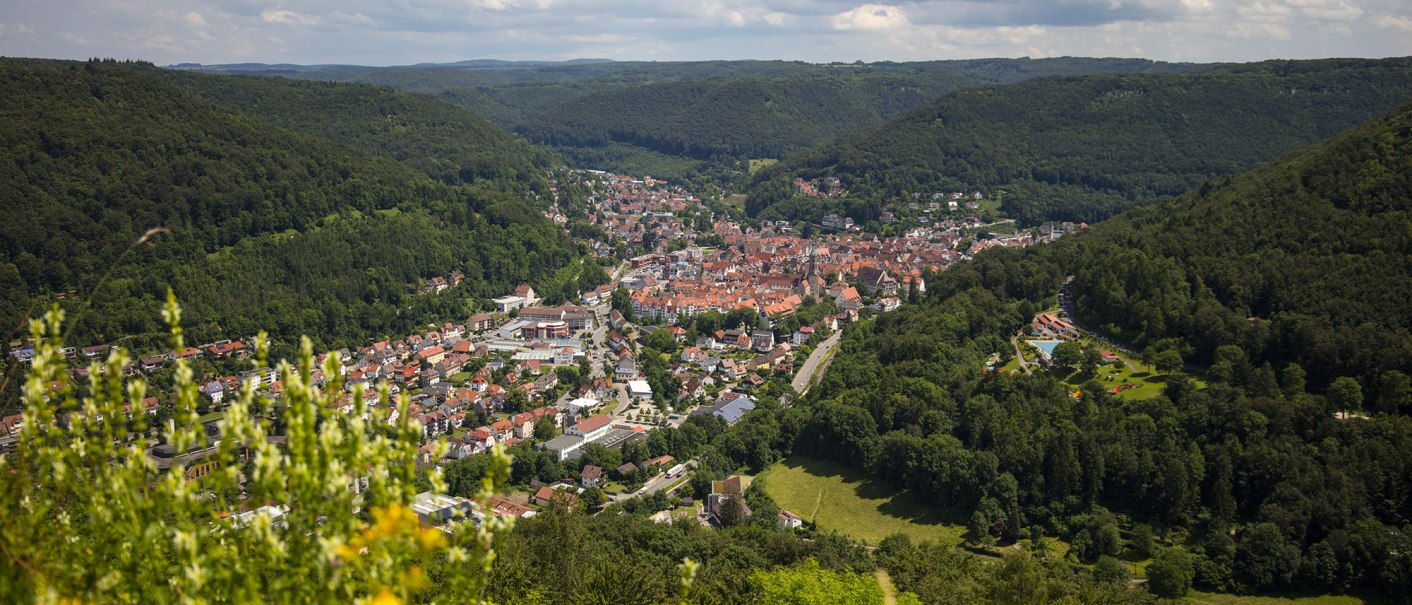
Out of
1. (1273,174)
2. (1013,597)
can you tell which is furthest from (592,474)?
(1273,174)

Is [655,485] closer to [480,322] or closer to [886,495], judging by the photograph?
[886,495]

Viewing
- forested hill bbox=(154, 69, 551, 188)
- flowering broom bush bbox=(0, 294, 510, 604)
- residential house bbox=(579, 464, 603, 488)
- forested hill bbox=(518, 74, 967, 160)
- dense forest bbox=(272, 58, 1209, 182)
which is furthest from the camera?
forested hill bbox=(518, 74, 967, 160)

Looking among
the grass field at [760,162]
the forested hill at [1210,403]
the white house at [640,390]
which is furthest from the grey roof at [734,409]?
the grass field at [760,162]

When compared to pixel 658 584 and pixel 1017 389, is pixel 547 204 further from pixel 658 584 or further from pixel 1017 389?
pixel 658 584

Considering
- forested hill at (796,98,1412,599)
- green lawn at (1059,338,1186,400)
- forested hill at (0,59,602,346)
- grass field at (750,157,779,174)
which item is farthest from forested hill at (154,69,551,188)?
green lawn at (1059,338,1186,400)

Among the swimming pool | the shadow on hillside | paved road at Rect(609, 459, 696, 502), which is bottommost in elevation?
paved road at Rect(609, 459, 696, 502)

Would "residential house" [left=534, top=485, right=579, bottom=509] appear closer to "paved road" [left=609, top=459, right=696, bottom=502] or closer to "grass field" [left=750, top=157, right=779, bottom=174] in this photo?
"paved road" [left=609, top=459, right=696, bottom=502]
